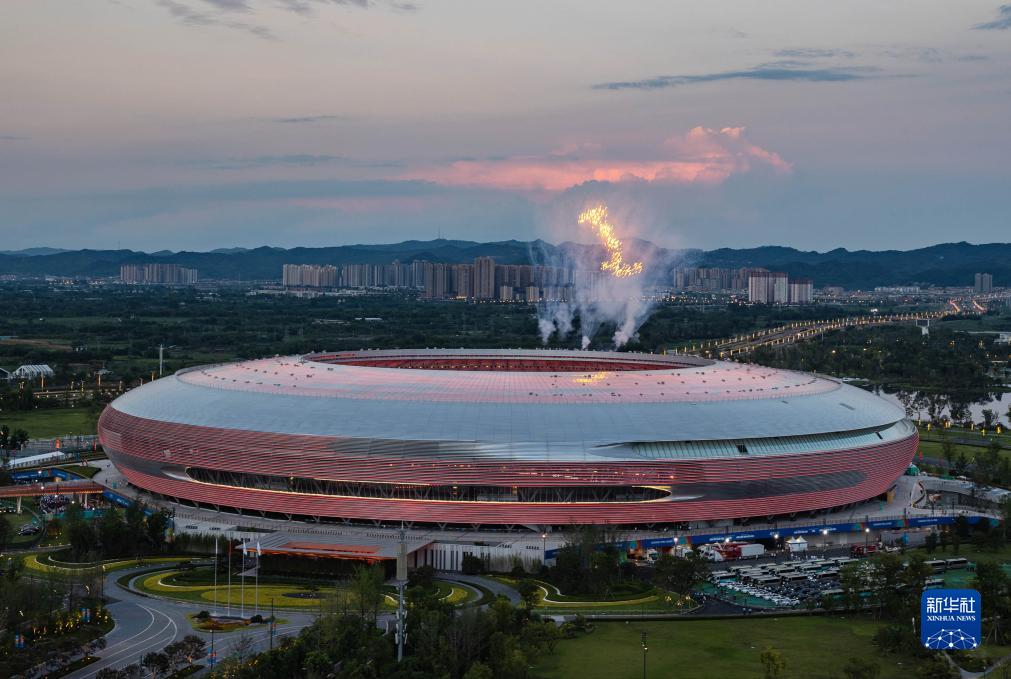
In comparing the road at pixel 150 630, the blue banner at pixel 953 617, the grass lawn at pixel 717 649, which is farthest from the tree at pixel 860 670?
the road at pixel 150 630

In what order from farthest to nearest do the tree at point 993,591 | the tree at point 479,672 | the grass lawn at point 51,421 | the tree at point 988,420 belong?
the tree at point 988,420, the grass lawn at point 51,421, the tree at point 993,591, the tree at point 479,672

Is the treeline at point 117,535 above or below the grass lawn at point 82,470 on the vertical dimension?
above

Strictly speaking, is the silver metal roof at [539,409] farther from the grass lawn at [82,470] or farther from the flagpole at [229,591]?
the flagpole at [229,591]

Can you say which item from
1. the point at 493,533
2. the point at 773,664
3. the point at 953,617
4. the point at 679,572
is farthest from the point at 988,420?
the point at 953,617

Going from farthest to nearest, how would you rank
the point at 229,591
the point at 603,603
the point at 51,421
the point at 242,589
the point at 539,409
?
the point at 51,421, the point at 539,409, the point at 603,603, the point at 242,589, the point at 229,591

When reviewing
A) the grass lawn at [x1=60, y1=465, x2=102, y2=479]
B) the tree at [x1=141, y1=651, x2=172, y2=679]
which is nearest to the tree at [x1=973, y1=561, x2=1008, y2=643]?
the tree at [x1=141, y1=651, x2=172, y2=679]

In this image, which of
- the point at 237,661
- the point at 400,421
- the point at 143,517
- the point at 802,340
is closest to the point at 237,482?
the point at 143,517

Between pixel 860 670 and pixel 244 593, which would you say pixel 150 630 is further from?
pixel 860 670

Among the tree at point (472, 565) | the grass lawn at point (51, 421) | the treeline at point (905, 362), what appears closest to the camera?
the tree at point (472, 565)
